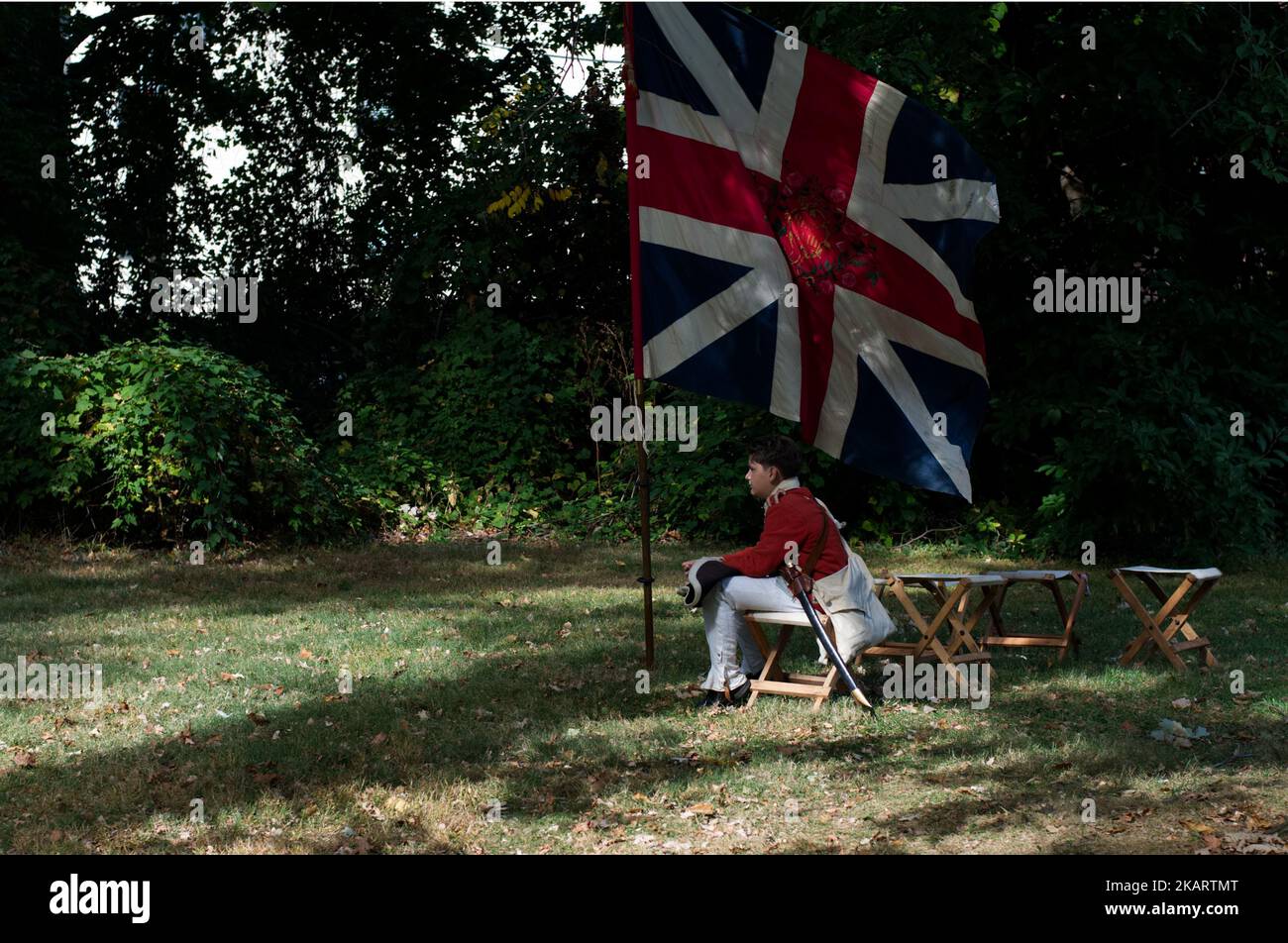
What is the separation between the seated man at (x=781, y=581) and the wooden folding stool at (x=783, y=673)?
0.19 ft

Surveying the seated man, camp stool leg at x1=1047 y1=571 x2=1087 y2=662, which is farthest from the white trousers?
camp stool leg at x1=1047 y1=571 x2=1087 y2=662

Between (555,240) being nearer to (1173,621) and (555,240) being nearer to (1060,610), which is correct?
(1060,610)

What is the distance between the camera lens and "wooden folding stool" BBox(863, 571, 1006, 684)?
8719mm

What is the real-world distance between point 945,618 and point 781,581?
1.29 meters

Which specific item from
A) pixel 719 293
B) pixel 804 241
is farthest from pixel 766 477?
pixel 804 241

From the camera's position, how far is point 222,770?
658cm

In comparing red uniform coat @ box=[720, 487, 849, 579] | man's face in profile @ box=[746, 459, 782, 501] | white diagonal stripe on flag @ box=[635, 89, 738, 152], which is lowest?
red uniform coat @ box=[720, 487, 849, 579]

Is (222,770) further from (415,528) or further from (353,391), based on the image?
(353,391)

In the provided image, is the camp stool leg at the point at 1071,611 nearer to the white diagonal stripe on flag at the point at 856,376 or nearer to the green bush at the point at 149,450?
the white diagonal stripe on flag at the point at 856,376

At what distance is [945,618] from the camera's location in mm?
8836

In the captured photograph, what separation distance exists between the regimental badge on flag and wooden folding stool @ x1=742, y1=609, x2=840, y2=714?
1.29 metres

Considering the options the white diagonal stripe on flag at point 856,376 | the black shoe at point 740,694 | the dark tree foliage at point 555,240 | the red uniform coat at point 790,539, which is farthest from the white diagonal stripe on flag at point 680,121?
the dark tree foliage at point 555,240

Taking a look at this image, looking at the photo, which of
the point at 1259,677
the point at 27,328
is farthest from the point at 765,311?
the point at 27,328

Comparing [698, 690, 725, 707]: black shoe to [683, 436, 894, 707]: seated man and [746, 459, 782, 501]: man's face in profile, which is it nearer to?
[683, 436, 894, 707]: seated man
